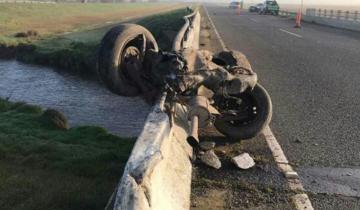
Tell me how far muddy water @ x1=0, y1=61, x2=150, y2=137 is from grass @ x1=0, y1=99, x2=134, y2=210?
1242mm

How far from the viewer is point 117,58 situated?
605cm

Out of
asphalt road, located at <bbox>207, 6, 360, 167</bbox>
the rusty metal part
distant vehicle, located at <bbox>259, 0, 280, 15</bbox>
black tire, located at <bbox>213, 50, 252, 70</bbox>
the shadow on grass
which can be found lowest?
distant vehicle, located at <bbox>259, 0, 280, 15</bbox>

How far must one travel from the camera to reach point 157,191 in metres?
3.46

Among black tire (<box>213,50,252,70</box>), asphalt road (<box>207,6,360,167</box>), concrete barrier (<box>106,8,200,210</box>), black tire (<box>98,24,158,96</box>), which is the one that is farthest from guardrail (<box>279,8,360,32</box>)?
concrete barrier (<box>106,8,200,210</box>)

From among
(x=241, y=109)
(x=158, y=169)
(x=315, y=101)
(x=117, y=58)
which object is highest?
(x=117, y=58)

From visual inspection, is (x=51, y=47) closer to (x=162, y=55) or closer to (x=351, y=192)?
(x=162, y=55)

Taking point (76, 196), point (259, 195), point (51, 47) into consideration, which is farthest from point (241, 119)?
point (51, 47)

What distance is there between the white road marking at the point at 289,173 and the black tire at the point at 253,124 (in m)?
0.26

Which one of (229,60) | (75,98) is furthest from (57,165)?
(75,98)

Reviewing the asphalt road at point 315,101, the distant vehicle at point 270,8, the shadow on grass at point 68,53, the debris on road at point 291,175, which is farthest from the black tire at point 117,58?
the distant vehicle at point 270,8

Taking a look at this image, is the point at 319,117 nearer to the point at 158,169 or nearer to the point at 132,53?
the point at 132,53

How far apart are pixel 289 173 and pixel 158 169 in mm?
2366

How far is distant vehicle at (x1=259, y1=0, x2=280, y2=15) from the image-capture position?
208 ft

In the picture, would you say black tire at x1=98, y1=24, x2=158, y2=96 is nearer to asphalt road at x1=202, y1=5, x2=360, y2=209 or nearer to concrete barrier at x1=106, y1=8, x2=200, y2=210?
concrete barrier at x1=106, y1=8, x2=200, y2=210
